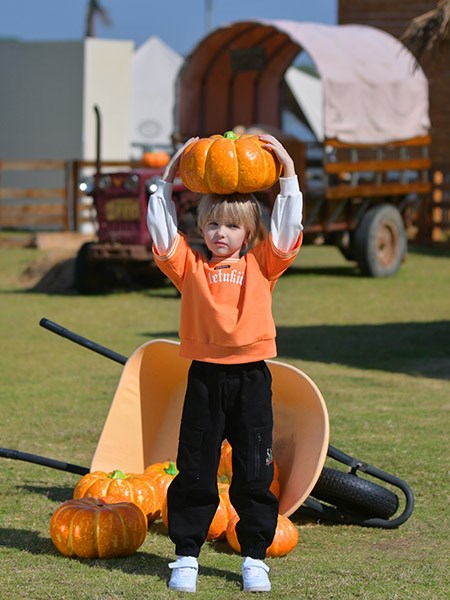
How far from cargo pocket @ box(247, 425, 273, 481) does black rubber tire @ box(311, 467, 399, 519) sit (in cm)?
94

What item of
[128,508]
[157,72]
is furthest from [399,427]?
[157,72]

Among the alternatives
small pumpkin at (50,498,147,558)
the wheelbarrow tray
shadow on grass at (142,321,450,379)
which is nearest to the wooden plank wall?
shadow on grass at (142,321,450,379)

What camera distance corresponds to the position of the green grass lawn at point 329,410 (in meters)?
4.48

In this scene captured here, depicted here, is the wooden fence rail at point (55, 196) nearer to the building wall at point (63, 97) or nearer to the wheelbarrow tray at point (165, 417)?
the building wall at point (63, 97)

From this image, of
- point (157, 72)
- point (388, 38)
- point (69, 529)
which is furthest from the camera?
point (157, 72)

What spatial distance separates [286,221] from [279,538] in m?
1.27

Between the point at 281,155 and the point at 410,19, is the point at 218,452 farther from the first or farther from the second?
the point at 410,19

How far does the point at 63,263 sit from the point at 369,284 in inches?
167

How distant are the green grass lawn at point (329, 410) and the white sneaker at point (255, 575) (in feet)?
0.15

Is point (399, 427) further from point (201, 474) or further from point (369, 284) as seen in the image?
point (369, 284)

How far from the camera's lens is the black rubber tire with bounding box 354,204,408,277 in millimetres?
17516

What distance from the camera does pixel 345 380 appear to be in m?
9.52

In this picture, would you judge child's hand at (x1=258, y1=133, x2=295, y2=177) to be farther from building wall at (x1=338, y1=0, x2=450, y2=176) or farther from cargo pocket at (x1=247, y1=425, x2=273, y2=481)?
building wall at (x1=338, y1=0, x2=450, y2=176)

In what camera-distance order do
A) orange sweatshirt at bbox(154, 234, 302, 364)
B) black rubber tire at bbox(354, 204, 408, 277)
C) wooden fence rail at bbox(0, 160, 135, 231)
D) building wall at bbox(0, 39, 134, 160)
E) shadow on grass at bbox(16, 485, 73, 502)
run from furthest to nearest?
building wall at bbox(0, 39, 134, 160)
wooden fence rail at bbox(0, 160, 135, 231)
black rubber tire at bbox(354, 204, 408, 277)
shadow on grass at bbox(16, 485, 73, 502)
orange sweatshirt at bbox(154, 234, 302, 364)
